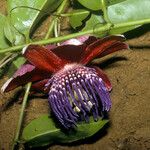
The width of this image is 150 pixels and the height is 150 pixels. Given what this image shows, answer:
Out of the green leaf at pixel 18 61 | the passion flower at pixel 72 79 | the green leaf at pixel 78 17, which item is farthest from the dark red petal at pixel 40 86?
the green leaf at pixel 78 17

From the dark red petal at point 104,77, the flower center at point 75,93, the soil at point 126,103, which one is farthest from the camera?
the soil at point 126,103

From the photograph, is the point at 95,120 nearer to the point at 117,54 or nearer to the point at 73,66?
the point at 73,66

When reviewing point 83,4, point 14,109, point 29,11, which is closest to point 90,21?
point 83,4

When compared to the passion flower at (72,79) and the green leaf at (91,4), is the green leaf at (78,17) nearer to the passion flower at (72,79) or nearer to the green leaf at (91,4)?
the green leaf at (91,4)

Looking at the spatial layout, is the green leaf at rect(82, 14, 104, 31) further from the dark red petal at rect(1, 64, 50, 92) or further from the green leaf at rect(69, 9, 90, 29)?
the dark red petal at rect(1, 64, 50, 92)

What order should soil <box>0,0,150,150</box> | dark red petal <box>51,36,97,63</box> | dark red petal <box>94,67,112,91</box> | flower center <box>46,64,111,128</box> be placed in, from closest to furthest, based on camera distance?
dark red petal <box>51,36,97,63</box> < flower center <box>46,64,111,128</box> < dark red petal <box>94,67,112,91</box> < soil <box>0,0,150,150</box>

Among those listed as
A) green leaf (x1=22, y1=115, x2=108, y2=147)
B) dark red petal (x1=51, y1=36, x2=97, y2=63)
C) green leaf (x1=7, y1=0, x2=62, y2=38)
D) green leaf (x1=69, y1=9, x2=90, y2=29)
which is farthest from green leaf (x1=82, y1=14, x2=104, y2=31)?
green leaf (x1=22, y1=115, x2=108, y2=147)
